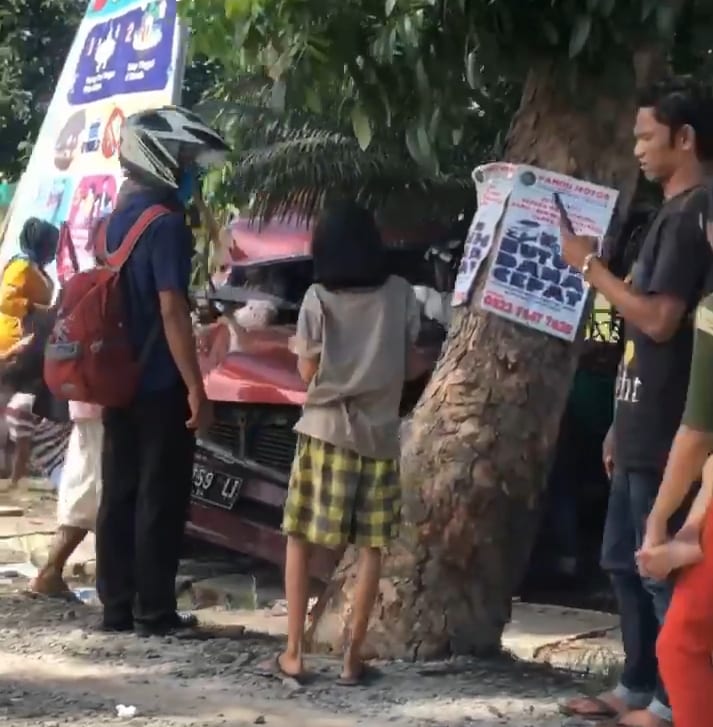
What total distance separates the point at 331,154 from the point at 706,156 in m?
5.90

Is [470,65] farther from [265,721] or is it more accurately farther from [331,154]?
[331,154]

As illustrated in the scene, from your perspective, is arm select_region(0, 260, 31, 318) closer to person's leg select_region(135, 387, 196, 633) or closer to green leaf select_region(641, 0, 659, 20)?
person's leg select_region(135, 387, 196, 633)

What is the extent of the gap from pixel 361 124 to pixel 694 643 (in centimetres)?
224

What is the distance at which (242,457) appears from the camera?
6.75 meters

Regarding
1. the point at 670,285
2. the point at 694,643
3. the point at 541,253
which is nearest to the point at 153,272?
the point at 541,253

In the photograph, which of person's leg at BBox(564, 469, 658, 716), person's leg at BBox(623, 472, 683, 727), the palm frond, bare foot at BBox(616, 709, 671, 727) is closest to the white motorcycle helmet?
person's leg at BBox(564, 469, 658, 716)

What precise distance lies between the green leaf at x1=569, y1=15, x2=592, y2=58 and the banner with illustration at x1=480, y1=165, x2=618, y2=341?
726mm

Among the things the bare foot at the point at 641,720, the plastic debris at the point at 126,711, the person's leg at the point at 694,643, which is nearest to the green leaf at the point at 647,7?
the person's leg at the point at 694,643

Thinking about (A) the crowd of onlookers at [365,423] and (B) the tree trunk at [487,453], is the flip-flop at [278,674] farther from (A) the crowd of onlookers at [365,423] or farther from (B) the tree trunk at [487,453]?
(B) the tree trunk at [487,453]

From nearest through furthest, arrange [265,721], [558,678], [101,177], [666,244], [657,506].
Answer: [657,506] < [666,244] < [265,721] < [558,678] < [101,177]

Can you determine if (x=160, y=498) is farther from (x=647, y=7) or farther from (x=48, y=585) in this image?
(x=647, y=7)

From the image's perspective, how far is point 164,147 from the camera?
18.1 feet

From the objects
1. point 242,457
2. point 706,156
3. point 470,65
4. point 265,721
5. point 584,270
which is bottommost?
point 265,721

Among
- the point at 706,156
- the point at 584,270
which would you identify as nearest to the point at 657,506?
the point at 584,270
